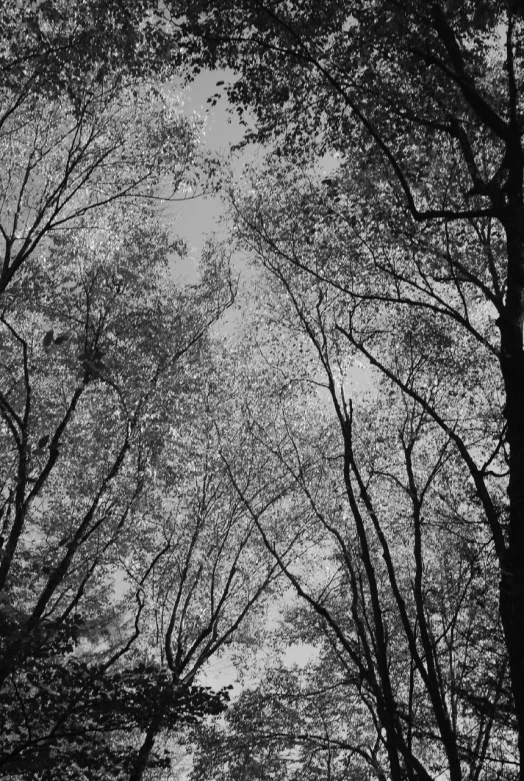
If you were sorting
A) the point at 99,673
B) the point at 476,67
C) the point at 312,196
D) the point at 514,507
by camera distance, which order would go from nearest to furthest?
the point at 514,507 < the point at 99,673 < the point at 476,67 < the point at 312,196

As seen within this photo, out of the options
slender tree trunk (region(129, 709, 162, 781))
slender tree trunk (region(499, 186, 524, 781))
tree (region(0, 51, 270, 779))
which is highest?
tree (region(0, 51, 270, 779))

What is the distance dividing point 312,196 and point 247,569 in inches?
468

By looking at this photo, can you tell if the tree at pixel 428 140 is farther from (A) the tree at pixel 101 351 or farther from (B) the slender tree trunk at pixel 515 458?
(A) the tree at pixel 101 351

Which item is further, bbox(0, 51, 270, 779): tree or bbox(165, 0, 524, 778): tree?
bbox(0, 51, 270, 779): tree

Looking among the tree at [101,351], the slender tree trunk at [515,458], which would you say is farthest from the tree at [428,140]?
the tree at [101,351]

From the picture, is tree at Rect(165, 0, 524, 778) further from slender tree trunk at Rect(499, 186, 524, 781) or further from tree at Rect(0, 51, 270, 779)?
tree at Rect(0, 51, 270, 779)

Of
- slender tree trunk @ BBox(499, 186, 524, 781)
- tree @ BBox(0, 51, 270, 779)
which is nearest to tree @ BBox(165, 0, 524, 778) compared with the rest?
slender tree trunk @ BBox(499, 186, 524, 781)

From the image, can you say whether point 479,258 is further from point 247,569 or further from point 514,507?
point 247,569

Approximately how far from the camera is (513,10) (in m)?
6.11

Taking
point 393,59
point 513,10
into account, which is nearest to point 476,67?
point 393,59

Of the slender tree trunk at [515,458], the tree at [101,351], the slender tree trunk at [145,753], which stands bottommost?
the slender tree trunk at [145,753]

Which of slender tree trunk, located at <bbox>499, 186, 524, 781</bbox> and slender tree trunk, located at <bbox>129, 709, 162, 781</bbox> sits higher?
slender tree trunk, located at <bbox>499, 186, 524, 781</bbox>

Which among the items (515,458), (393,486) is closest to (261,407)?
(393,486)

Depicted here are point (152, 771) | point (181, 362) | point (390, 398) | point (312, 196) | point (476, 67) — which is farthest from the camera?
point (152, 771)
